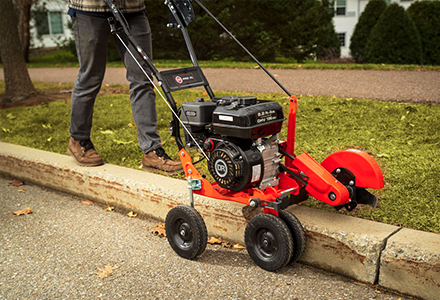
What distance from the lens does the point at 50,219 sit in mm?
3518

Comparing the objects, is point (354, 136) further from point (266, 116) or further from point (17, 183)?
point (17, 183)

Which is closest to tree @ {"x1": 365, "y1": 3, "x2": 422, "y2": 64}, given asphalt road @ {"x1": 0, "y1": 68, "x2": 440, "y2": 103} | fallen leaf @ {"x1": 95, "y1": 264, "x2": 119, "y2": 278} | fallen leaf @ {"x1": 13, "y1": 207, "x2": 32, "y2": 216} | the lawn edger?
asphalt road @ {"x1": 0, "y1": 68, "x2": 440, "y2": 103}

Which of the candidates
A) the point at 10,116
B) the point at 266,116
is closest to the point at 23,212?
the point at 266,116

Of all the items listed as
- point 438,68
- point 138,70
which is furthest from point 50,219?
point 438,68

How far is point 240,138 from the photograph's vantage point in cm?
261

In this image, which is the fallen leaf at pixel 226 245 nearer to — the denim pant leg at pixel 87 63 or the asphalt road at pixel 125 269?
the asphalt road at pixel 125 269

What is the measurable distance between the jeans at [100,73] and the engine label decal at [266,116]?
5.14 feet

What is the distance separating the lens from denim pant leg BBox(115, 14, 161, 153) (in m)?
3.79

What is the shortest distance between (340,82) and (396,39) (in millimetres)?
6813

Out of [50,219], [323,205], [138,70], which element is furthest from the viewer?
[138,70]

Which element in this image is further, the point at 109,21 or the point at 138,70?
the point at 138,70

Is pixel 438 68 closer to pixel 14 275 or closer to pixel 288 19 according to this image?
pixel 288 19

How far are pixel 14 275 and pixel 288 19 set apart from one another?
14.0 metres

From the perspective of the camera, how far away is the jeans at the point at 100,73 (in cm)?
370
